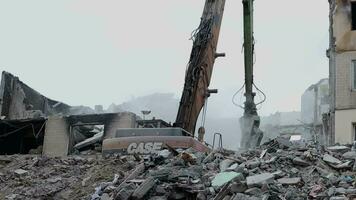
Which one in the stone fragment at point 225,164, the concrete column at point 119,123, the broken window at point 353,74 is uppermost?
the broken window at point 353,74

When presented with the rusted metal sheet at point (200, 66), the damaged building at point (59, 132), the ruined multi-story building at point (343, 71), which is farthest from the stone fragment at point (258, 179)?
the ruined multi-story building at point (343, 71)

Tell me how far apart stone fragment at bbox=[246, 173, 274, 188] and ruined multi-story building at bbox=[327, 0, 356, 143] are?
13.7m

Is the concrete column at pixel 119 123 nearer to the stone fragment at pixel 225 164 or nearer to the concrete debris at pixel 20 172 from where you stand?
the concrete debris at pixel 20 172

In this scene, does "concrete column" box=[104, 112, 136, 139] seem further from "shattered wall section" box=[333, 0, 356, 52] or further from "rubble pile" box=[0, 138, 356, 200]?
"rubble pile" box=[0, 138, 356, 200]

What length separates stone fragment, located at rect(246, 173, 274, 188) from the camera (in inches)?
364

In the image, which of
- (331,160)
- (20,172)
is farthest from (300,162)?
(20,172)

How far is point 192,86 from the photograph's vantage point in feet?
45.0

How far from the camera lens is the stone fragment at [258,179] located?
925cm

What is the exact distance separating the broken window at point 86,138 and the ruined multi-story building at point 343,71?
28.0 ft

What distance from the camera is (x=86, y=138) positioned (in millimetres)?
24844

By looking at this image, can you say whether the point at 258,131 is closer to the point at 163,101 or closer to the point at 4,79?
the point at 4,79

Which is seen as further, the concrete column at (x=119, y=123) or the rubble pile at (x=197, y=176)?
the concrete column at (x=119, y=123)

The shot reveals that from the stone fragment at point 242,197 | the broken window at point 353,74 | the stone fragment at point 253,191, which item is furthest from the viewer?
the broken window at point 353,74

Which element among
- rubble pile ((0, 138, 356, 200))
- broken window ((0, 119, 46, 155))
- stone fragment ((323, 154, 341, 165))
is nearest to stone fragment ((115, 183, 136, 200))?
rubble pile ((0, 138, 356, 200))
